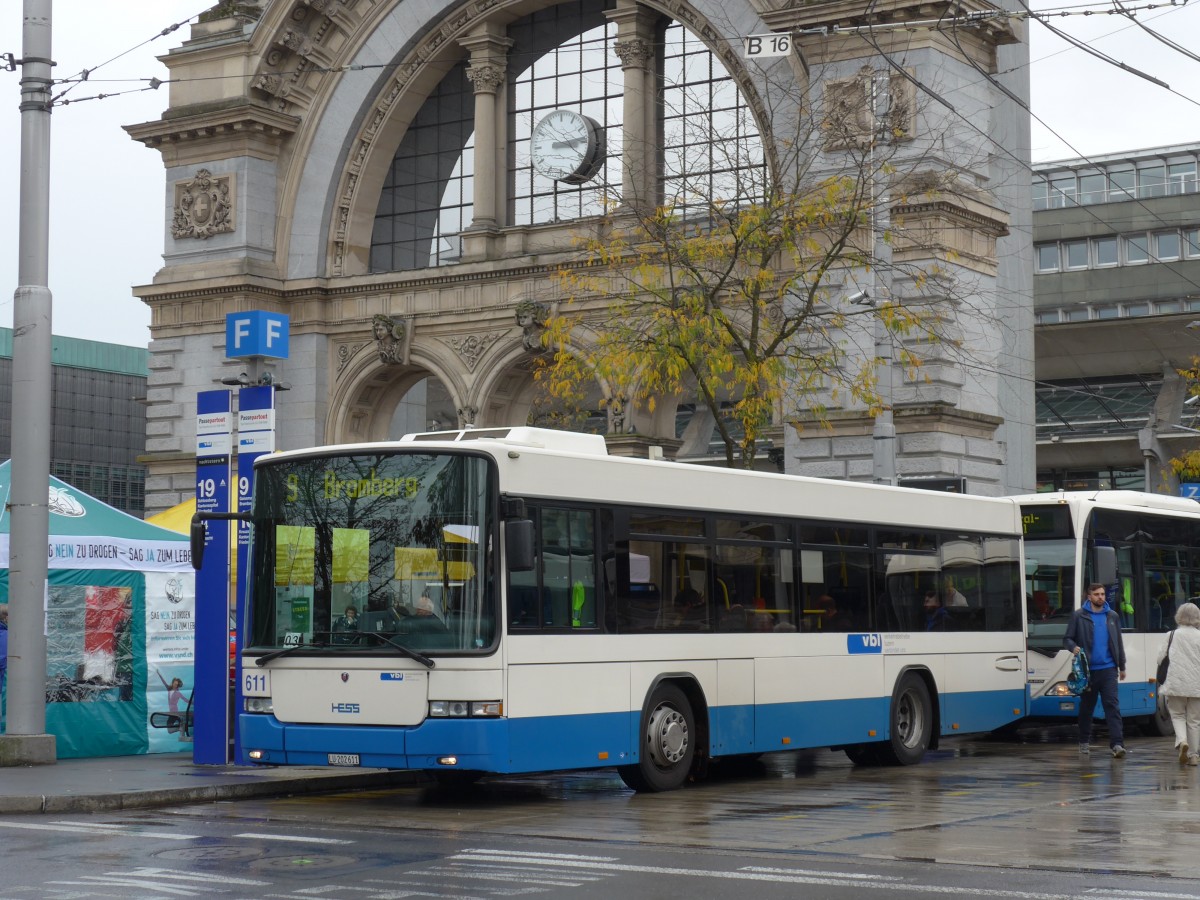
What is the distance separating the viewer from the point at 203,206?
3769 centimetres

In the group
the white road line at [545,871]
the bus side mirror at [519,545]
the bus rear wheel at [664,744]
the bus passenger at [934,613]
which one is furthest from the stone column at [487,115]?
the white road line at [545,871]

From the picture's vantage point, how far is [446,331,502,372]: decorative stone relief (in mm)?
35469

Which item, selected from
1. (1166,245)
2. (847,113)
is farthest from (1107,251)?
(847,113)

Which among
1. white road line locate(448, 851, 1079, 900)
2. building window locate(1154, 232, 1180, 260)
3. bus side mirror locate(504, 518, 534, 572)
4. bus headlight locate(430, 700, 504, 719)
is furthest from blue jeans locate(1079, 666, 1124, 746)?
building window locate(1154, 232, 1180, 260)

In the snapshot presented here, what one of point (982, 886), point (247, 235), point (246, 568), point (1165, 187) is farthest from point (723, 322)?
point (1165, 187)

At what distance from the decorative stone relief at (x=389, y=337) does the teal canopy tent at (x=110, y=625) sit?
1637 centimetres

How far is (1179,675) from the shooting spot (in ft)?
59.8

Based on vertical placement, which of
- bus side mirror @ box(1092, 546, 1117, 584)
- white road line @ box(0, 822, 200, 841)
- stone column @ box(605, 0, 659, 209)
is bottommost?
white road line @ box(0, 822, 200, 841)

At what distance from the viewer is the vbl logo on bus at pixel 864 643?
1786 centimetres

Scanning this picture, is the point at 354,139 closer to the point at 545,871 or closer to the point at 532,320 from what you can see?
the point at 532,320

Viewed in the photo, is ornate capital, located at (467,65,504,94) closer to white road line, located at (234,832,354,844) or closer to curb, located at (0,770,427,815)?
curb, located at (0,770,427,815)

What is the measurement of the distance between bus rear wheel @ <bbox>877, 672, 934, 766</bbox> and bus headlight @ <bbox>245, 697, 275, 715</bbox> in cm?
649

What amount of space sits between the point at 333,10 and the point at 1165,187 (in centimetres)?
4817

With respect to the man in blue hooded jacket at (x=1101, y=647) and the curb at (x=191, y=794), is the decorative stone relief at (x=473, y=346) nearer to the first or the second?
the man in blue hooded jacket at (x=1101, y=647)
